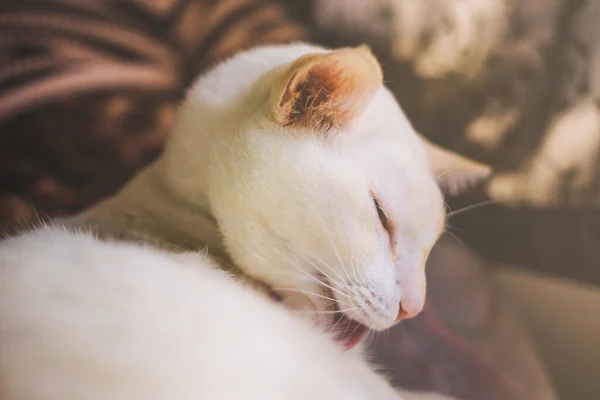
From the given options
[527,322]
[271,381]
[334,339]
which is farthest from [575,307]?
[271,381]

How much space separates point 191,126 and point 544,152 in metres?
0.57

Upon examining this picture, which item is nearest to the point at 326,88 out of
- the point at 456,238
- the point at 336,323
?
the point at 336,323

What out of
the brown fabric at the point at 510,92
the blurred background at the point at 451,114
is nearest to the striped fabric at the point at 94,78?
the blurred background at the point at 451,114

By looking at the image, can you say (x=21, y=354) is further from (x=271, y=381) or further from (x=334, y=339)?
(x=334, y=339)

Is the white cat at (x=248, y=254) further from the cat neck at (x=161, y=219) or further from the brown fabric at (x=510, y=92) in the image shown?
the brown fabric at (x=510, y=92)

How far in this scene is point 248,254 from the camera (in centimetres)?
53

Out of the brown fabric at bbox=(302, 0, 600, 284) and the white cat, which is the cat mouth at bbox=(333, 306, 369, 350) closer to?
the white cat

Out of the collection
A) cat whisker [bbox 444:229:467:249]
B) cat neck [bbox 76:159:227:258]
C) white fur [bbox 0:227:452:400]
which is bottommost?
cat whisker [bbox 444:229:467:249]

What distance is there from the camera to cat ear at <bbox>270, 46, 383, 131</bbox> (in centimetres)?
46

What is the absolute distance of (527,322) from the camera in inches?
33.0

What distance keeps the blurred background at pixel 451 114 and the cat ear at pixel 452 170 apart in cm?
7

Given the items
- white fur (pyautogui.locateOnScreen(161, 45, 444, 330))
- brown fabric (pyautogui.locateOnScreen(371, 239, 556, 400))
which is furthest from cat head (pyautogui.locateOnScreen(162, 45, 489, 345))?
brown fabric (pyautogui.locateOnScreen(371, 239, 556, 400))

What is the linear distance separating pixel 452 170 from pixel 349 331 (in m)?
0.25

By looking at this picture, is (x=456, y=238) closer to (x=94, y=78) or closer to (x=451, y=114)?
(x=451, y=114)
